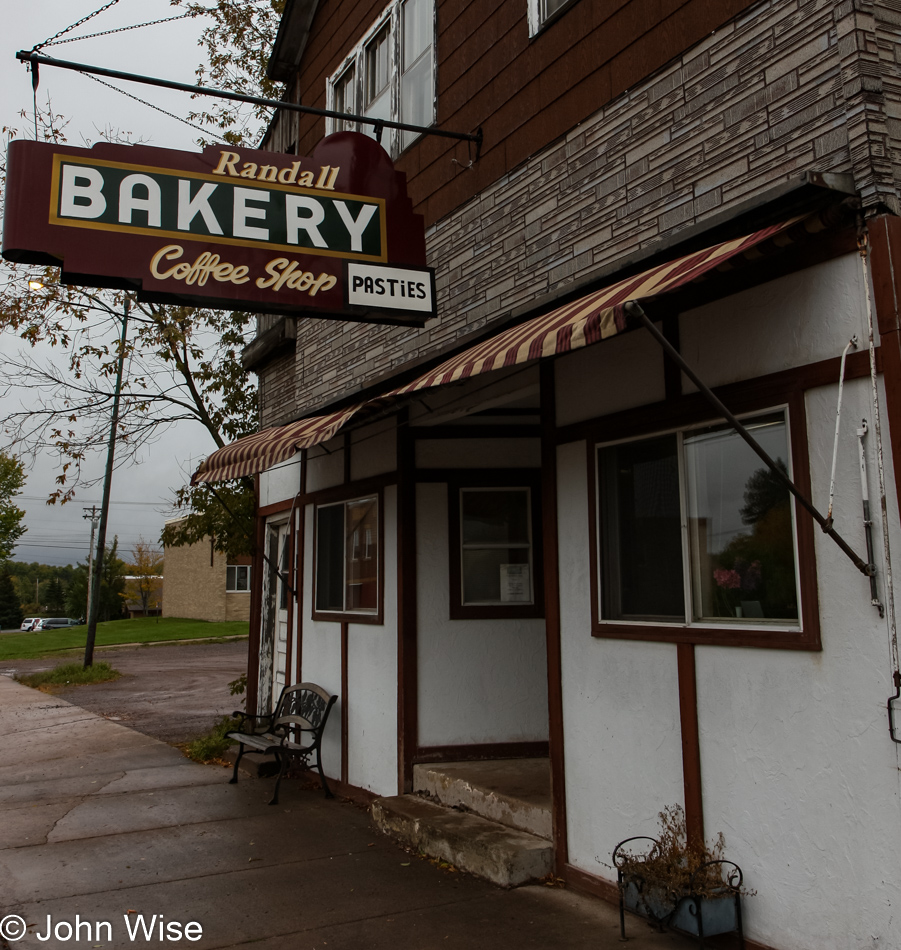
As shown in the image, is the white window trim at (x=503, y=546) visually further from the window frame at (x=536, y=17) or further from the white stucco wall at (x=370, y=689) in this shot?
the window frame at (x=536, y=17)

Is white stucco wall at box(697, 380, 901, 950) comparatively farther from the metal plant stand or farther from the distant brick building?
the distant brick building

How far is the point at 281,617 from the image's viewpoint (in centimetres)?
1070

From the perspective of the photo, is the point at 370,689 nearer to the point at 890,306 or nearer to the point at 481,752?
the point at 481,752

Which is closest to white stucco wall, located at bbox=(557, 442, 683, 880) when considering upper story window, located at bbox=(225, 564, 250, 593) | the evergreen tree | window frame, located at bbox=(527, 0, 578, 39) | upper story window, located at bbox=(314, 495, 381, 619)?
Answer: upper story window, located at bbox=(314, 495, 381, 619)

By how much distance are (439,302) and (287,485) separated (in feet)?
11.7

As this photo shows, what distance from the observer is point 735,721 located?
4.17m

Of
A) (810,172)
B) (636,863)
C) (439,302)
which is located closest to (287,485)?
(439,302)

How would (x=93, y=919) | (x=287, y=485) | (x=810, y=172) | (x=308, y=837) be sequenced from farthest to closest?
(x=287, y=485) → (x=308, y=837) → (x=93, y=919) → (x=810, y=172)

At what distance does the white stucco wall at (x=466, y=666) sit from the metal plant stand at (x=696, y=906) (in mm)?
2949

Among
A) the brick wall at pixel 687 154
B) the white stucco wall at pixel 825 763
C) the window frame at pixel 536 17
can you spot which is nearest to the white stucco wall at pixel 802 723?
the white stucco wall at pixel 825 763

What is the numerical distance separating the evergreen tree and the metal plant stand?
285 ft

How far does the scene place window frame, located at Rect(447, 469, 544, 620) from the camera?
24.1 feet

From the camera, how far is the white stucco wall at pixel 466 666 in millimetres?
7230

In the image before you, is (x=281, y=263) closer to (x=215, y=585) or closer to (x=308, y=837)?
(x=308, y=837)
